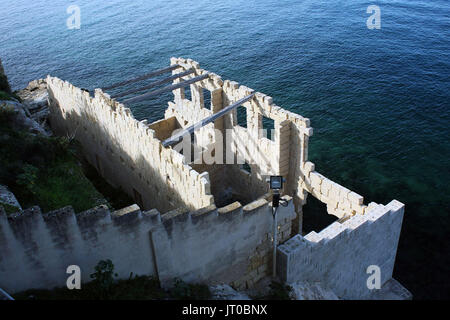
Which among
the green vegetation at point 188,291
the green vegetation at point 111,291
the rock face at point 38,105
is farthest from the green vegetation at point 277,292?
the rock face at point 38,105

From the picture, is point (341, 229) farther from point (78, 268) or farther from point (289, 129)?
point (78, 268)

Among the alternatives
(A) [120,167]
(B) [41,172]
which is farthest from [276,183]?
(A) [120,167]

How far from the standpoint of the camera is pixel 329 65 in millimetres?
54969

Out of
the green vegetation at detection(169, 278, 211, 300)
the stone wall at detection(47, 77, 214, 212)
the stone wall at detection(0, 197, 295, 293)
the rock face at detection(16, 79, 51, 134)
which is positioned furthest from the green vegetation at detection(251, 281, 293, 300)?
the rock face at detection(16, 79, 51, 134)

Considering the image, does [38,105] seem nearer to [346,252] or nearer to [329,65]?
[346,252]

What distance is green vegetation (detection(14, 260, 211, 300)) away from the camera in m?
14.1

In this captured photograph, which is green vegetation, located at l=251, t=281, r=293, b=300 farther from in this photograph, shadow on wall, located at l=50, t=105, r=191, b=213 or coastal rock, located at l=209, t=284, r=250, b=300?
shadow on wall, located at l=50, t=105, r=191, b=213

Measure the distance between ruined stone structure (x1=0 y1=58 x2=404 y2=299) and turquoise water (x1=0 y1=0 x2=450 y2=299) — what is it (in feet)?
27.8

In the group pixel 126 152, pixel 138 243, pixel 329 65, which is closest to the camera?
pixel 138 243

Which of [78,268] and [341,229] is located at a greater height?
[78,268]

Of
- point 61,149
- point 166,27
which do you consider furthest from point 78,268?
point 166,27

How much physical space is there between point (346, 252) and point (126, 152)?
13.8m
